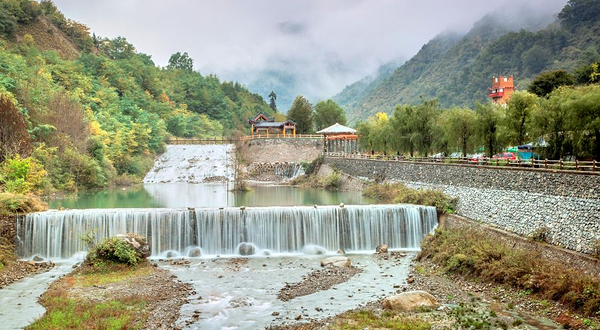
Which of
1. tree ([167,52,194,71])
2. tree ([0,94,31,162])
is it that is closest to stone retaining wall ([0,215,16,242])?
tree ([0,94,31,162])

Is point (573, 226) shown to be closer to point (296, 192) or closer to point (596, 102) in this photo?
point (596, 102)

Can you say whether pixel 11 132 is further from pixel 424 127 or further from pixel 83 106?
pixel 424 127

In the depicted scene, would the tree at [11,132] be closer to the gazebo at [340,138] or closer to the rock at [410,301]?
the rock at [410,301]

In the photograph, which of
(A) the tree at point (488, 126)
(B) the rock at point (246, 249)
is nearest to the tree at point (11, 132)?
(B) the rock at point (246, 249)

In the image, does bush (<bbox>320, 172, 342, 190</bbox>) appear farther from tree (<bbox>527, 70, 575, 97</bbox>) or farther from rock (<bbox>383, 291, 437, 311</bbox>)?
rock (<bbox>383, 291, 437, 311</bbox>)

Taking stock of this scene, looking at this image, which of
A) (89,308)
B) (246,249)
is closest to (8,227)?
(89,308)

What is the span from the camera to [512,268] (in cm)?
1759

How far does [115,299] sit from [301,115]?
71.6 m

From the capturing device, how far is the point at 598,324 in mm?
13570

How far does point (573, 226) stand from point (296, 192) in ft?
104

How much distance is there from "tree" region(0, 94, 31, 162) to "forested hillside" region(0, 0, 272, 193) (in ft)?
0.22

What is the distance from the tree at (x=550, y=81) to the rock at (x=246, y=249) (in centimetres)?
3293

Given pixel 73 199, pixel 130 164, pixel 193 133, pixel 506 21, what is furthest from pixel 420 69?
pixel 73 199

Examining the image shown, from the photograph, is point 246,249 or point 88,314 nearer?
point 88,314
